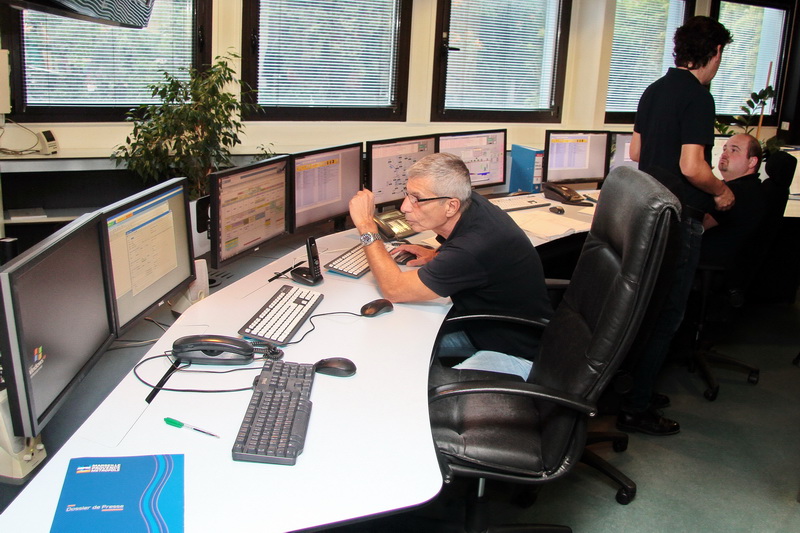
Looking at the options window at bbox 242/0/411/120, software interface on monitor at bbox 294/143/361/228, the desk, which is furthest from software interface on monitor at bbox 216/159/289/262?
window at bbox 242/0/411/120

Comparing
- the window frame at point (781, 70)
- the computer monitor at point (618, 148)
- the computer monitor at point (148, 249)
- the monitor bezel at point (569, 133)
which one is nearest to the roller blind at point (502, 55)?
the monitor bezel at point (569, 133)

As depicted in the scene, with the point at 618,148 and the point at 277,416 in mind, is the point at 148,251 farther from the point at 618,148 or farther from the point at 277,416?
the point at 618,148

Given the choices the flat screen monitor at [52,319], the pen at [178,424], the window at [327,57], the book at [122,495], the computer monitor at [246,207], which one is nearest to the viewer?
the book at [122,495]

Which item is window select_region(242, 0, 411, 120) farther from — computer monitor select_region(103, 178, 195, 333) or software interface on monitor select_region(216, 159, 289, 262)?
computer monitor select_region(103, 178, 195, 333)

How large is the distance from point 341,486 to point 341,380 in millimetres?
446

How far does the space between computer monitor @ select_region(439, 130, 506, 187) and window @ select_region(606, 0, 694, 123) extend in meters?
2.00

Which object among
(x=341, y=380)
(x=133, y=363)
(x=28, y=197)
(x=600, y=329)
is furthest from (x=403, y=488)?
(x=28, y=197)

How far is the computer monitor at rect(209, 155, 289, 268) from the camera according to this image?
2.26 metres

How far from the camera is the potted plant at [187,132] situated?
3533mm

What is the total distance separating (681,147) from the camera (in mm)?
2887

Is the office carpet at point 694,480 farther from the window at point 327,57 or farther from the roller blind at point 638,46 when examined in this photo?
the roller blind at point 638,46

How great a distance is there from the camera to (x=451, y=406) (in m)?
1.99

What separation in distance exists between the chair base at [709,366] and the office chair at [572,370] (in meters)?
1.53

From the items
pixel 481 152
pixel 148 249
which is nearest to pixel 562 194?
pixel 481 152
